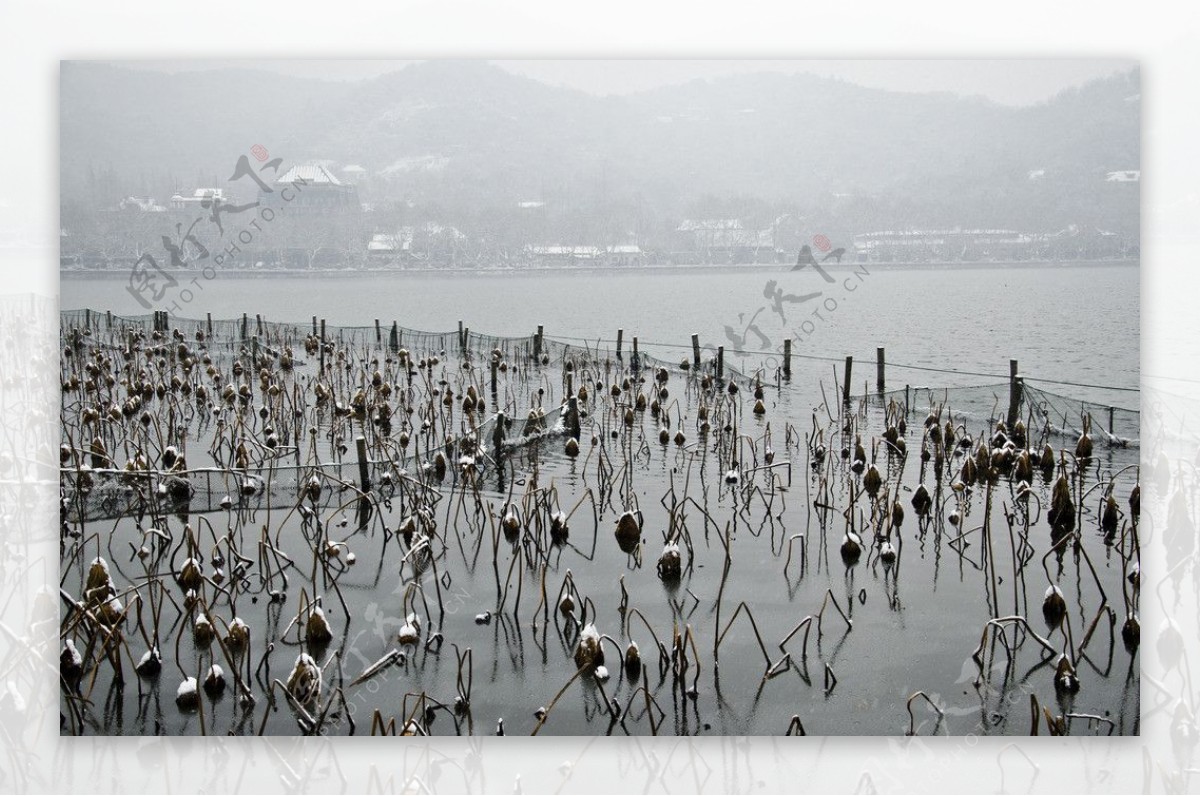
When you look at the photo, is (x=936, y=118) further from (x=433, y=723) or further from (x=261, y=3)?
(x=433, y=723)

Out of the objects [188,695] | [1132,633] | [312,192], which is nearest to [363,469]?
[312,192]

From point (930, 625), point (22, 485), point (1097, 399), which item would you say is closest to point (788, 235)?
point (930, 625)

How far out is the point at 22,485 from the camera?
148 inches

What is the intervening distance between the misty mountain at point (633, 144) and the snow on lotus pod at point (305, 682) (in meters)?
2.06

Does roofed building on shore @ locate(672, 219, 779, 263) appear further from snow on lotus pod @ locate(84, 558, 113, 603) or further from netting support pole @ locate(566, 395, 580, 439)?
snow on lotus pod @ locate(84, 558, 113, 603)

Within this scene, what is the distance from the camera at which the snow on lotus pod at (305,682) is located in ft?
11.0

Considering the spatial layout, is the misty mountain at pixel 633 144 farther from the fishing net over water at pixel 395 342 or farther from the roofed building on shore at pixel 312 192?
the fishing net over water at pixel 395 342

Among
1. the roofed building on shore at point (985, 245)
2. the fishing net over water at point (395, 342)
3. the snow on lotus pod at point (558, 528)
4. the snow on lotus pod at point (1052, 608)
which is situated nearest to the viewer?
the snow on lotus pod at point (1052, 608)

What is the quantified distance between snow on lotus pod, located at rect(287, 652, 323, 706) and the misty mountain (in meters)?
2.06

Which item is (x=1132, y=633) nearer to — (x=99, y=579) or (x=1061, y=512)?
(x=1061, y=512)

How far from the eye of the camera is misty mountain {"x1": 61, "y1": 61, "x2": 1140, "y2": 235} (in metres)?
4.16

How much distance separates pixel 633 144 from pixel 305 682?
376 centimetres

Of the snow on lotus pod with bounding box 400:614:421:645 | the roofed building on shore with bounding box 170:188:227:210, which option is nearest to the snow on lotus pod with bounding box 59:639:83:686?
the snow on lotus pod with bounding box 400:614:421:645
